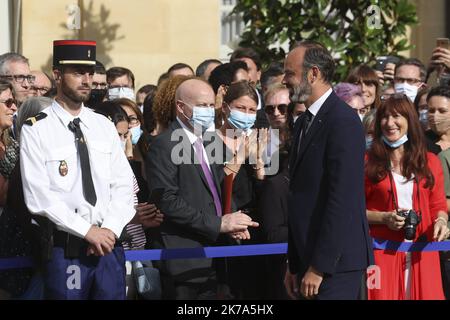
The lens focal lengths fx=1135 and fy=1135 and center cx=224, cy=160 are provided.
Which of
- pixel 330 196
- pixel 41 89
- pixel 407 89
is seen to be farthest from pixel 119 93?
pixel 330 196

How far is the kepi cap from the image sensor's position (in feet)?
23.5

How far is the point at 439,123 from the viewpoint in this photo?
924 cm

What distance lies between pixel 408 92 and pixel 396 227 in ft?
10.6

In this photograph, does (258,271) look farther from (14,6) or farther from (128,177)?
(14,6)

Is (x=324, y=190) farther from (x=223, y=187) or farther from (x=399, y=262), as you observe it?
(x=399, y=262)

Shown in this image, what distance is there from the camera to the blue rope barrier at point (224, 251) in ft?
23.3

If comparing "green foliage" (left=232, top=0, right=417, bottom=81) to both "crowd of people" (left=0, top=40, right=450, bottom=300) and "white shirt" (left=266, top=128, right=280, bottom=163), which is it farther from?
"white shirt" (left=266, top=128, right=280, bottom=163)

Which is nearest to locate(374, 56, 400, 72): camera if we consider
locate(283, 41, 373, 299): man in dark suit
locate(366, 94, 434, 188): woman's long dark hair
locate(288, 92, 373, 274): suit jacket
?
locate(366, 94, 434, 188): woman's long dark hair

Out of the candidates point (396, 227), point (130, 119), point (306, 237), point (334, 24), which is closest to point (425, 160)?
point (396, 227)

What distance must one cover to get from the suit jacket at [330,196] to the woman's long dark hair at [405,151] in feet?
5.35

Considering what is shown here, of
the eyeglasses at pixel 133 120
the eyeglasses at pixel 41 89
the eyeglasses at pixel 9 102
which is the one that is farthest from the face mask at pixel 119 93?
the eyeglasses at pixel 9 102

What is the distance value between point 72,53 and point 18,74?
7.71ft

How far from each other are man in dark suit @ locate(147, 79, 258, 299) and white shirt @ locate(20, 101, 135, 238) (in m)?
0.46
